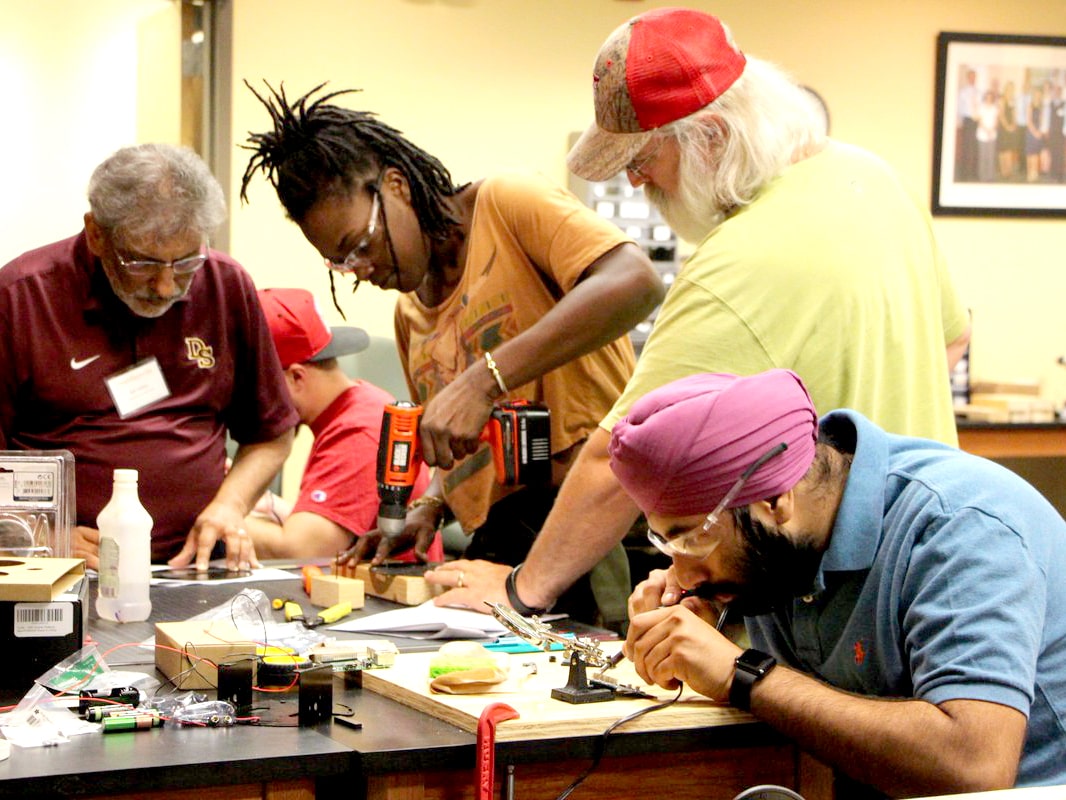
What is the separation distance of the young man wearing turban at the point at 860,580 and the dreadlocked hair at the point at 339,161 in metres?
1.27

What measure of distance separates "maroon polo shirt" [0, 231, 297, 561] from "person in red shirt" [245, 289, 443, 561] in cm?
30

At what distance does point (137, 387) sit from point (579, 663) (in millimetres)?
1538

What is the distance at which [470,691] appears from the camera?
152cm

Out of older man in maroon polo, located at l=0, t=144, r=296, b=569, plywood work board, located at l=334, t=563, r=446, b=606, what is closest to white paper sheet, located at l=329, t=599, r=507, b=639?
plywood work board, located at l=334, t=563, r=446, b=606

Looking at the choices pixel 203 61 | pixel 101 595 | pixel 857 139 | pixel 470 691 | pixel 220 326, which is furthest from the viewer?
pixel 857 139

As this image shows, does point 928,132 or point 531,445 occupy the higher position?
point 928,132

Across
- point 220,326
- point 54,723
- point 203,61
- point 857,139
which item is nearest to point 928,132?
point 857,139

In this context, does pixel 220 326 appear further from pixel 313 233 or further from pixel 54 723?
pixel 54 723

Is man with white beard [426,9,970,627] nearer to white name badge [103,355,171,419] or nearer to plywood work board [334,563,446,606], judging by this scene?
plywood work board [334,563,446,606]

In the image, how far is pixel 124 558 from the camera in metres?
2.13

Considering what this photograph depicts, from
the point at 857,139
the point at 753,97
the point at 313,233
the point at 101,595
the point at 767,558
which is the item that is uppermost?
the point at 857,139

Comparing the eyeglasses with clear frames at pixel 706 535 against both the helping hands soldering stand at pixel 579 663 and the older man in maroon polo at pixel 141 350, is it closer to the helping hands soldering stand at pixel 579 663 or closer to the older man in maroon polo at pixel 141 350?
the helping hands soldering stand at pixel 579 663

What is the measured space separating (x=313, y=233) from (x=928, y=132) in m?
3.60

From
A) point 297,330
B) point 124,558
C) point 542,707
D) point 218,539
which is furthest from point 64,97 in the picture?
point 542,707
